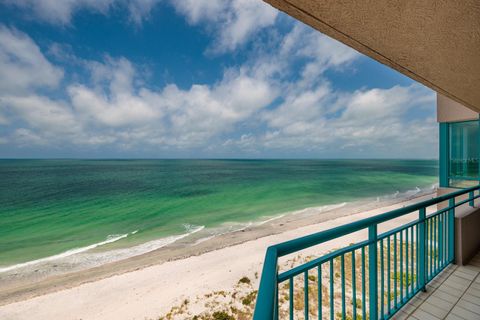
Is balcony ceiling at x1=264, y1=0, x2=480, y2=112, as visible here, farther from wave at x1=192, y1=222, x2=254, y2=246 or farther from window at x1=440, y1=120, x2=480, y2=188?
wave at x1=192, y1=222, x2=254, y2=246

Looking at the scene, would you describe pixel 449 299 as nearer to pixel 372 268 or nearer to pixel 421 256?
pixel 421 256

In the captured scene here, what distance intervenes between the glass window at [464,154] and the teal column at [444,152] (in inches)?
4.9

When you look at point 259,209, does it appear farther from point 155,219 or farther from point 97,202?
point 97,202

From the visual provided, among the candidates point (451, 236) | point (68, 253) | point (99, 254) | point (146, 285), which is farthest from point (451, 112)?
point (68, 253)

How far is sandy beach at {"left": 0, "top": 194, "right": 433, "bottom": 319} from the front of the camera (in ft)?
23.3

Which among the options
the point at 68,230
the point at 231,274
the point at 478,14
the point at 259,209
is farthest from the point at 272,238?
the point at 68,230

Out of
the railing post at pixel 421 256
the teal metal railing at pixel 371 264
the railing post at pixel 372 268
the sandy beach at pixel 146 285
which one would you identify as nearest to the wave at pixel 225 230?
the sandy beach at pixel 146 285

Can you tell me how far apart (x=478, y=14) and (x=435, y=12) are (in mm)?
313

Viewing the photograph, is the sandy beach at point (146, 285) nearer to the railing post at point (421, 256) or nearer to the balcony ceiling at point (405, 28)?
the railing post at point (421, 256)

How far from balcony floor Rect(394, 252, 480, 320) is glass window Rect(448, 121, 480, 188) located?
17.8ft

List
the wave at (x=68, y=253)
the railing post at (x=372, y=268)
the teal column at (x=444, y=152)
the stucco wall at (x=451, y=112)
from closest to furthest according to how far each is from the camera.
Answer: the railing post at (x=372, y=268) < the stucco wall at (x=451, y=112) < the teal column at (x=444, y=152) < the wave at (x=68, y=253)

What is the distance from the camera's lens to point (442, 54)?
76.2 inches

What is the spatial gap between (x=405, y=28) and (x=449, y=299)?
10.8 feet

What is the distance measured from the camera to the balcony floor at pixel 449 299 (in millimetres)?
2456
